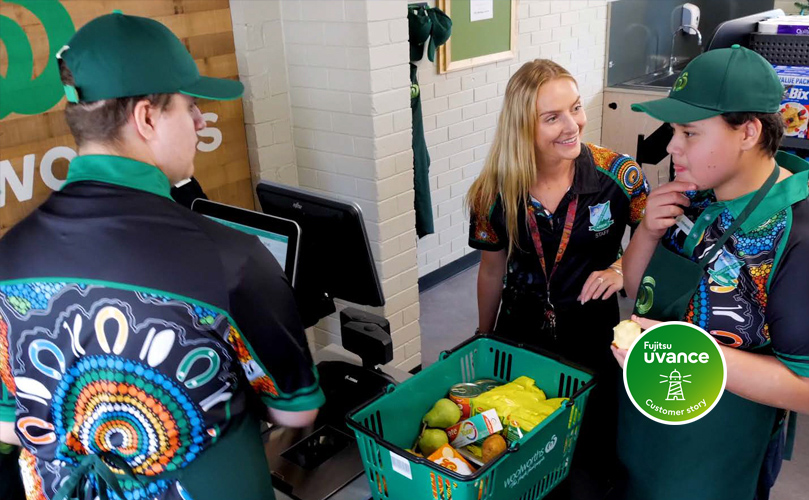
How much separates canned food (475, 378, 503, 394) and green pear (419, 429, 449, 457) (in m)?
0.16

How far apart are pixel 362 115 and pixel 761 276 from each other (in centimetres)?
202

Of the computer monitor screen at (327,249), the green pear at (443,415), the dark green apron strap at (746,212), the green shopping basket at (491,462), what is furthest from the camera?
the computer monitor screen at (327,249)

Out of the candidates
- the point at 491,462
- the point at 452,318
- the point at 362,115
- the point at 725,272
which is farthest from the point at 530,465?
the point at 452,318

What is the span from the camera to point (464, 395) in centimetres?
152

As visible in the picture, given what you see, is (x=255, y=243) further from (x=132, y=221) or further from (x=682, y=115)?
(x=682, y=115)

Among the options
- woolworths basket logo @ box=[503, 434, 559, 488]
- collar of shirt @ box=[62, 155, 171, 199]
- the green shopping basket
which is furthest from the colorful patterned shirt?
collar of shirt @ box=[62, 155, 171, 199]

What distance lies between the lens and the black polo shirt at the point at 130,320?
1095 millimetres

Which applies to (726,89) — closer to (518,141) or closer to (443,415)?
(518,141)

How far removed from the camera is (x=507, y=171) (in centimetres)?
206

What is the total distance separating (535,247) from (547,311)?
19 centimetres

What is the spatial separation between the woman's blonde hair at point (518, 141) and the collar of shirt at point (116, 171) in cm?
117

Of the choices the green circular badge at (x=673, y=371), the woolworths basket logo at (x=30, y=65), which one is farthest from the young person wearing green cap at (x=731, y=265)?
the woolworths basket logo at (x=30, y=65)

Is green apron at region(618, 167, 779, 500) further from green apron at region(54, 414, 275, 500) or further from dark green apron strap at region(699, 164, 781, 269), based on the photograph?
green apron at region(54, 414, 275, 500)

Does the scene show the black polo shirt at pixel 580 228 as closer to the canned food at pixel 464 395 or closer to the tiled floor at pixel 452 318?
the canned food at pixel 464 395
